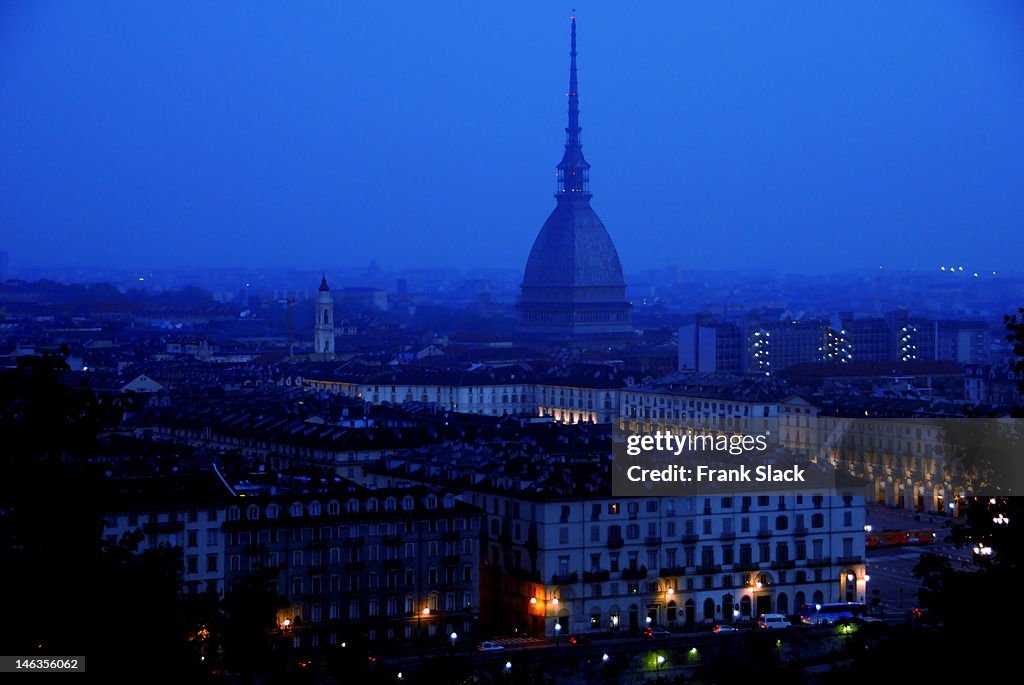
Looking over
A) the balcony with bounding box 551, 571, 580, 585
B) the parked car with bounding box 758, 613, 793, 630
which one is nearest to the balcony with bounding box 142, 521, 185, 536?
the balcony with bounding box 551, 571, 580, 585

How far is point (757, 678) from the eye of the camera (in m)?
21.7

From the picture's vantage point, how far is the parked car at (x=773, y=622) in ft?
88.8

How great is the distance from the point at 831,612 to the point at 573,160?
84046 mm

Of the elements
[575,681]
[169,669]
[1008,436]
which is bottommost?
[575,681]

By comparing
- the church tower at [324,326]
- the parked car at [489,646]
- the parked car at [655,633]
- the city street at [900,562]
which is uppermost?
the church tower at [324,326]

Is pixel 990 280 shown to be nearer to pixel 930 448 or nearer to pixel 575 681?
pixel 930 448

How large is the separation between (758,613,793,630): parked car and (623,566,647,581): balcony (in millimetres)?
1507

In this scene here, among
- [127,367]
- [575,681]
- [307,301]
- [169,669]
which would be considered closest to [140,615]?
[169,669]

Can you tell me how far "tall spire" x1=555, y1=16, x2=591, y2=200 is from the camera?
111 meters

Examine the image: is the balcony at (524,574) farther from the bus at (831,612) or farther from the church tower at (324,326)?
the church tower at (324,326)

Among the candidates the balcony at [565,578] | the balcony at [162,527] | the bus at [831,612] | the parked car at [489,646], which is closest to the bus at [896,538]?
the bus at [831,612]

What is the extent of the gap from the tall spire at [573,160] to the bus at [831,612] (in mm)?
82753

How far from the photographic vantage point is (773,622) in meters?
27.3

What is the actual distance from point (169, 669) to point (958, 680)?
5.78 m
